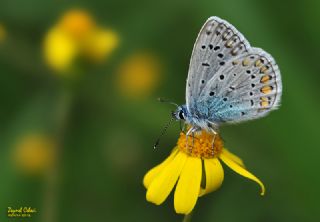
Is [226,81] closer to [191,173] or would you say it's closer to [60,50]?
[191,173]

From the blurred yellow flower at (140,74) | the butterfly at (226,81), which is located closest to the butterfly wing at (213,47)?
the butterfly at (226,81)

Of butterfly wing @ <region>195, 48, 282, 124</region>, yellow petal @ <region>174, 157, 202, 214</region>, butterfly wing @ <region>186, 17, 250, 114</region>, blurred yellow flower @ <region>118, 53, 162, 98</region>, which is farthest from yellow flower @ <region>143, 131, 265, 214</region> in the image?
blurred yellow flower @ <region>118, 53, 162, 98</region>

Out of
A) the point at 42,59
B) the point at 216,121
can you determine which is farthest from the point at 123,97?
the point at 216,121

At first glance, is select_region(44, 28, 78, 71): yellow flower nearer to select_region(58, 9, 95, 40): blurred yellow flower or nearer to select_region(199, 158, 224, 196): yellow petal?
select_region(58, 9, 95, 40): blurred yellow flower

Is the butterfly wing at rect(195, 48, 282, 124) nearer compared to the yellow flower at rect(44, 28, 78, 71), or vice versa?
the butterfly wing at rect(195, 48, 282, 124)

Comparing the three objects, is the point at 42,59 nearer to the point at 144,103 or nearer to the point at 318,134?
the point at 144,103

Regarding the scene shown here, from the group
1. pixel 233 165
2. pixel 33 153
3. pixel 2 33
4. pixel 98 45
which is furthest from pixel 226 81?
pixel 2 33

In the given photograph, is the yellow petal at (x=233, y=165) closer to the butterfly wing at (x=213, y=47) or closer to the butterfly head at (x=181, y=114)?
the butterfly head at (x=181, y=114)
